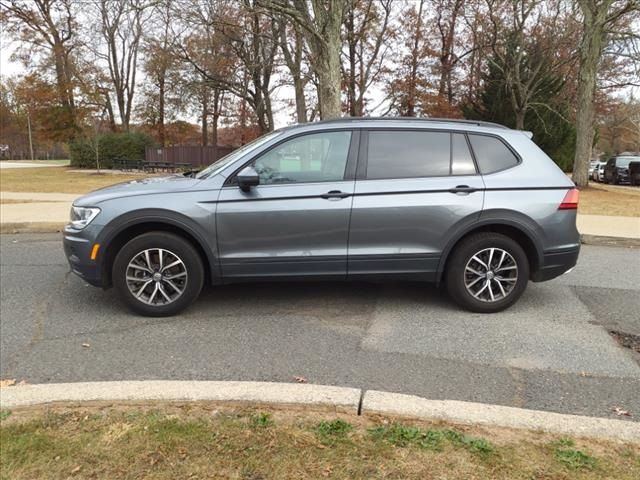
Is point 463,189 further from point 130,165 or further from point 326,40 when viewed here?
point 130,165

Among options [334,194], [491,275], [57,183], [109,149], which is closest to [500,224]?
[491,275]

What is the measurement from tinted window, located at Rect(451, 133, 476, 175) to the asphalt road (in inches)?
53.2

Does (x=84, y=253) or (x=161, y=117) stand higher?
(x=161, y=117)

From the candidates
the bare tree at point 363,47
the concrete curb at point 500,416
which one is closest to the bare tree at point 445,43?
the bare tree at point 363,47

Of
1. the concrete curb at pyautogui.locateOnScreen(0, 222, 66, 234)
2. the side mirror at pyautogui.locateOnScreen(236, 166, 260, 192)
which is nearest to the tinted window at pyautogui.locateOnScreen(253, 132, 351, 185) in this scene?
the side mirror at pyautogui.locateOnScreen(236, 166, 260, 192)

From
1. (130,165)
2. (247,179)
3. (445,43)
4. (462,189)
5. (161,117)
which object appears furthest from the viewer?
(161,117)

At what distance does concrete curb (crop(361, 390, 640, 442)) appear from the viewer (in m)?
2.58

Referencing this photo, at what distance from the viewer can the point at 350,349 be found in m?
3.78

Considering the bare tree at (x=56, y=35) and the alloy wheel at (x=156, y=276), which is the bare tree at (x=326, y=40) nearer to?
the alloy wheel at (x=156, y=276)

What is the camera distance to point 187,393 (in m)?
2.88

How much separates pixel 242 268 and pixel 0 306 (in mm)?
2507

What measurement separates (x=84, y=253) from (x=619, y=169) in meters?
31.2

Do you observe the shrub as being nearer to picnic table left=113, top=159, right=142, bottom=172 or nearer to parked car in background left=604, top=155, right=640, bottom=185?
picnic table left=113, top=159, right=142, bottom=172

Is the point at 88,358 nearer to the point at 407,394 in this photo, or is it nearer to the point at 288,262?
the point at 288,262
